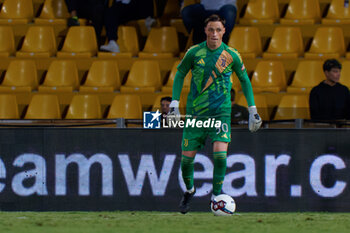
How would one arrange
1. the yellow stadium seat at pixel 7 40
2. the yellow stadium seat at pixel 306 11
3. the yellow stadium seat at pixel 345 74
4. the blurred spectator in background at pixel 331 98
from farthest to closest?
the yellow stadium seat at pixel 7 40
the yellow stadium seat at pixel 306 11
the yellow stadium seat at pixel 345 74
the blurred spectator in background at pixel 331 98

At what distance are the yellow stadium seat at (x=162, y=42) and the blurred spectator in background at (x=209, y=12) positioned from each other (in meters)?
0.89

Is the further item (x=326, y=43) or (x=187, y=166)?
(x=326, y=43)

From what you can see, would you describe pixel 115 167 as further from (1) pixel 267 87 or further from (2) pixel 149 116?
(1) pixel 267 87

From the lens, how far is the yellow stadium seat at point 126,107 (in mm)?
11078

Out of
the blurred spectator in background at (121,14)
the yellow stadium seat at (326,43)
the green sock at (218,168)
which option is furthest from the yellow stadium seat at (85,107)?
the green sock at (218,168)

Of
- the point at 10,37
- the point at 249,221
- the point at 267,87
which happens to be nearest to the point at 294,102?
the point at 267,87

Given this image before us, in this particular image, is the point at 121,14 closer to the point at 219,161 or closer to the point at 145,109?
the point at 145,109

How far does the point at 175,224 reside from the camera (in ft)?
20.8

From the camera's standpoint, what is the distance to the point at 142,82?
11.9 meters

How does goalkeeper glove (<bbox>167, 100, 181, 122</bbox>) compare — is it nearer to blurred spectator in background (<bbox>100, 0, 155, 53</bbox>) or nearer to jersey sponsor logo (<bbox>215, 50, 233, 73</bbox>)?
jersey sponsor logo (<bbox>215, 50, 233, 73</bbox>)

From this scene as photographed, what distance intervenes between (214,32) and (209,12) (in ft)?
14.8

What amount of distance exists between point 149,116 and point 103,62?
3.65 meters

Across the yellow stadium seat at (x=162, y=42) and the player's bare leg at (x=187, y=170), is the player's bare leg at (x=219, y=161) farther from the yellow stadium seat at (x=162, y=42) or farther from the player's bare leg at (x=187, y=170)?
the yellow stadium seat at (x=162, y=42)

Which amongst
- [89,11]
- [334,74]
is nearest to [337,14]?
[334,74]
